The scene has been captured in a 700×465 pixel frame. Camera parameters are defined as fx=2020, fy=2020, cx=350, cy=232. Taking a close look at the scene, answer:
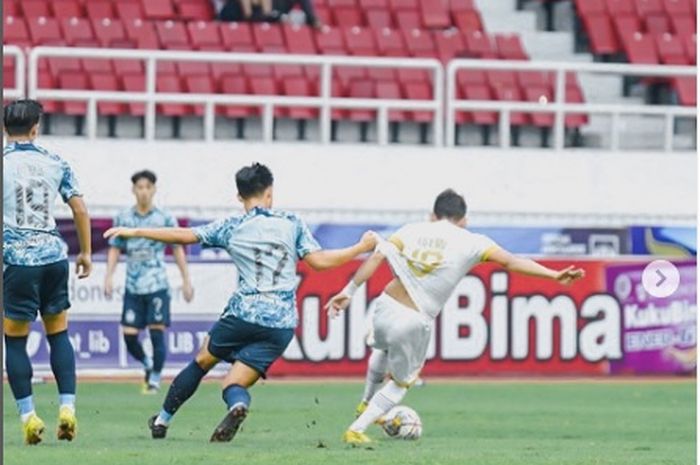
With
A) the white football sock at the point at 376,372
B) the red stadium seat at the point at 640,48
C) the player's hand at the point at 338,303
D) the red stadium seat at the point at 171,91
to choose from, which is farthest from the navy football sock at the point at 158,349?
the red stadium seat at the point at 640,48

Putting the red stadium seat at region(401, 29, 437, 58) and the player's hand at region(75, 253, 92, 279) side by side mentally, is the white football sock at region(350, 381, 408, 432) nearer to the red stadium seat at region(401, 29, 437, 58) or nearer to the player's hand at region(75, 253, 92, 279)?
the player's hand at region(75, 253, 92, 279)

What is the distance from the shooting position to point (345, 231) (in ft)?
70.8

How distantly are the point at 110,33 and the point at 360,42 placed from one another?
3.15 meters

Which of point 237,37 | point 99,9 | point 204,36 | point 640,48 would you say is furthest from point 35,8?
point 640,48

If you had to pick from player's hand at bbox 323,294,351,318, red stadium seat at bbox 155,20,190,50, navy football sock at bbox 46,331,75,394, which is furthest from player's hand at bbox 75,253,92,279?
red stadium seat at bbox 155,20,190,50

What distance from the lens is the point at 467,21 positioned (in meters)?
26.3

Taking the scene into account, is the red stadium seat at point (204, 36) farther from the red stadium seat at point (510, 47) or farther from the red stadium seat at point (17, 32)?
the red stadium seat at point (510, 47)

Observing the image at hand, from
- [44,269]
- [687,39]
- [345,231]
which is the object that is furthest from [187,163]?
[44,269]

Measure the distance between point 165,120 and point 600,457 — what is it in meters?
13.0

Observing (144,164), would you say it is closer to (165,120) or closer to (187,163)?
(187,163)

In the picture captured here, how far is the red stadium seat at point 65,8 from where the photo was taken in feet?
79.0

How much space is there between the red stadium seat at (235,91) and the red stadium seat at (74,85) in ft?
5.26

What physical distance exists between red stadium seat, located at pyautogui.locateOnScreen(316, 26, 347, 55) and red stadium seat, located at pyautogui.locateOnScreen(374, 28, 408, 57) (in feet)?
1.52

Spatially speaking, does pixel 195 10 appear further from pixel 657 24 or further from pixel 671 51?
pixel 657 24
